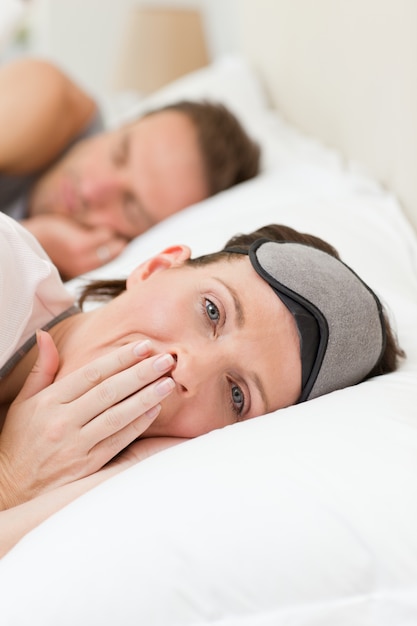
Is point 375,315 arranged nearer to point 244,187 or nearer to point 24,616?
point 24,616

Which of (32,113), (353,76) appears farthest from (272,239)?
(32,113)

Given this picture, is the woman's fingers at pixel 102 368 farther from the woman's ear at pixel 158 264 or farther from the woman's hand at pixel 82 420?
the woman's ear at pixel 158 264

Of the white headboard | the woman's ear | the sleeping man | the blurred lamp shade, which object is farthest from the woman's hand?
the blurred lamp shade

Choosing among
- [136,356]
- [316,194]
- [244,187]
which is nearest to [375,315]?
[136,356]

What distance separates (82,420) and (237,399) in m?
Answer: 0.21

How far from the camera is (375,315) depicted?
1076mm

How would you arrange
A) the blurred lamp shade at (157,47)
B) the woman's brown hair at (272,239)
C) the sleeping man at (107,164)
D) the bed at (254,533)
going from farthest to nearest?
the blurred lamp shade at (157,47) → the sleeping man at (107,164) → the woman's brown hair at (272,239) → the bed at (254,533)

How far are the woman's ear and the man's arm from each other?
3.48ft

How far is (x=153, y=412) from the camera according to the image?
3.33 ft

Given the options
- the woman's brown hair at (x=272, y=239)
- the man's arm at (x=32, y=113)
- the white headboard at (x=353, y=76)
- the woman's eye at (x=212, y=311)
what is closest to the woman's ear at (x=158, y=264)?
the woman's brown hair at (x=272, y=239)

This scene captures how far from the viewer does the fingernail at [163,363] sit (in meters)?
0.98

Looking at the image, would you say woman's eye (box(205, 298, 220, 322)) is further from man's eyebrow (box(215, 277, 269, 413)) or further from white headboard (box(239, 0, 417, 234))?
white headboard (box(239, 0, 417, 234))

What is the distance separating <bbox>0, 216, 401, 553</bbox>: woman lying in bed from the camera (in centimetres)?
100

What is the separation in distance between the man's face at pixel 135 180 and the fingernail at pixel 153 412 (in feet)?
3.82
